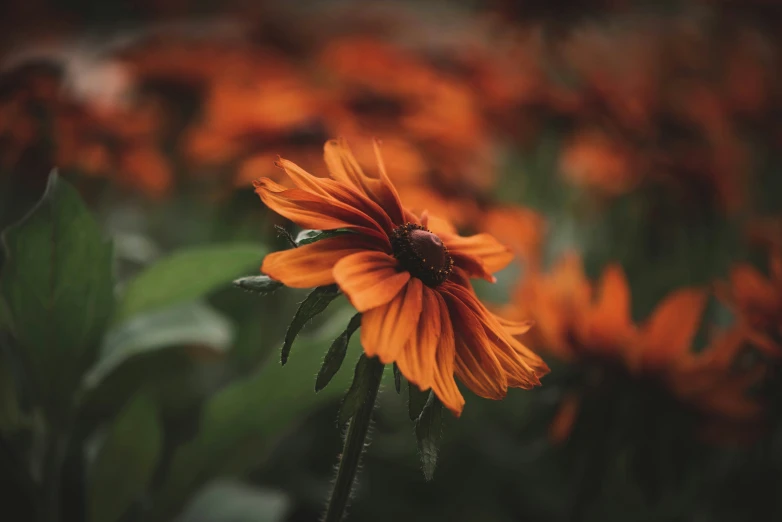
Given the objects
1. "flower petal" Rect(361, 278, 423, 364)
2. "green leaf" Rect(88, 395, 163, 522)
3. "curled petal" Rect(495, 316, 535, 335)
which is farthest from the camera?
"green leaf" Rect(88, 395, 163, 522)

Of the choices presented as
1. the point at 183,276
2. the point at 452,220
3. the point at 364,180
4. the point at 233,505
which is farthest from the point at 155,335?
the point at 452,220

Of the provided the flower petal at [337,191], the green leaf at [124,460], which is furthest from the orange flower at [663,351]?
the green leaf at [124,460]

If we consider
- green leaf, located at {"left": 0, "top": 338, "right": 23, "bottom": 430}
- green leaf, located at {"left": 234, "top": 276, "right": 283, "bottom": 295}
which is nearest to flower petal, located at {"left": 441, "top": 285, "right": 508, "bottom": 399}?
green leaf, located at {"left": 234, "top": 276, "right": 283, "bottom": 295}

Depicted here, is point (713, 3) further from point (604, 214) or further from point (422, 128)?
point (422, 128)

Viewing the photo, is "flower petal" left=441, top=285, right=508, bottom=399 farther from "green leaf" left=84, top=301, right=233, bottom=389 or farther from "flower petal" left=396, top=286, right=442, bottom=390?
"green leaf" left=84, top=301, right=233, bottom=389

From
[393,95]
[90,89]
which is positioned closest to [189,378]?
[90,89]

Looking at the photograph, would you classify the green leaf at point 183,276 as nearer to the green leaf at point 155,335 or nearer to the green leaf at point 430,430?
the green leaf at point 155,335

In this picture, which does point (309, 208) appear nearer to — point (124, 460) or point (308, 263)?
point (308, 263)
